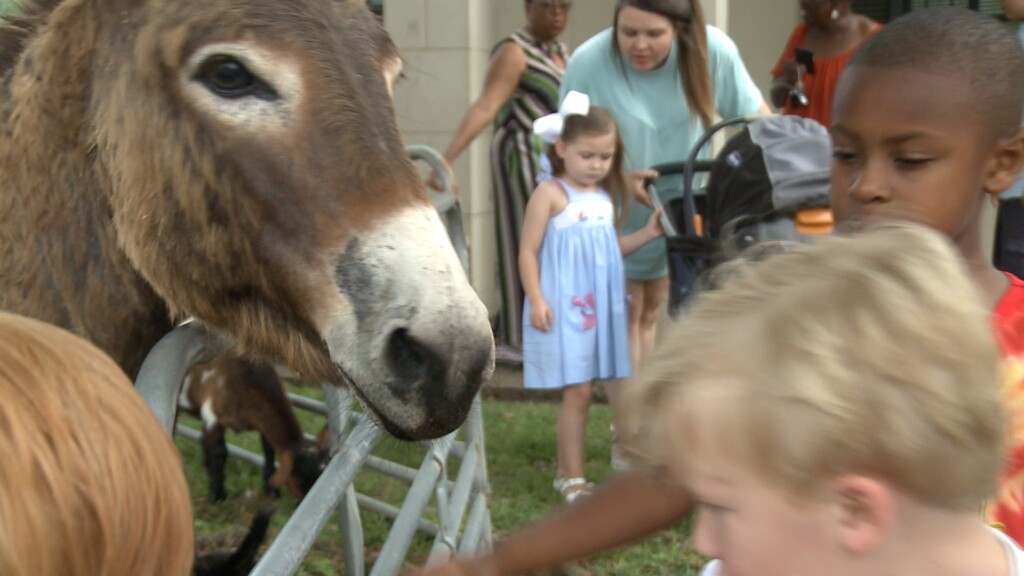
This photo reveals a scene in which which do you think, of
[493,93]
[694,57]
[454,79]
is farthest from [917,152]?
[454,79]

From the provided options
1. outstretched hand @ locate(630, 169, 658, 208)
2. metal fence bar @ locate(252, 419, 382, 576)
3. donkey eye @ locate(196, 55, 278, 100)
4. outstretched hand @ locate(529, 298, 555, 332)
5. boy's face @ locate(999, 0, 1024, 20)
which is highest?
donkey eye @ locate(196, 55, 278, 100)

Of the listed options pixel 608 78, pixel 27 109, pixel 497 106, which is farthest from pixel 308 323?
pixel 497 106

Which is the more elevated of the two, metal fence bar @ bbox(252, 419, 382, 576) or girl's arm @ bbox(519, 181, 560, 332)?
metal fence bar @ bbox(252, 419, 382, 576)

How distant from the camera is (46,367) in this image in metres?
0.92

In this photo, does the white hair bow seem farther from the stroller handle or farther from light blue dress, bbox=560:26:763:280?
the stroller handle

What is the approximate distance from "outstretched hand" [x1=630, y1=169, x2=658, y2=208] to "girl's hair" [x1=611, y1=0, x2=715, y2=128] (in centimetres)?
37

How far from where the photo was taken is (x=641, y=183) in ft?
13.9

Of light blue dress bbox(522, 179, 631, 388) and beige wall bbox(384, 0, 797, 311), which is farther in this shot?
beige wall bbox(384, 0, 797, 311)

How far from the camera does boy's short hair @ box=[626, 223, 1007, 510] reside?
2.88ft

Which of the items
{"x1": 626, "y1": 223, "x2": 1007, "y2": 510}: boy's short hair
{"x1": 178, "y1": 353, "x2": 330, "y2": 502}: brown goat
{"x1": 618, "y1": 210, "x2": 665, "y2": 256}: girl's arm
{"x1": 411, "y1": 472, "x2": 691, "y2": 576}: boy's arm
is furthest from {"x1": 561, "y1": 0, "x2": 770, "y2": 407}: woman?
{"x1": 626, "y1": 223, "x2": 1007, "y2": 510}: boy's short hair

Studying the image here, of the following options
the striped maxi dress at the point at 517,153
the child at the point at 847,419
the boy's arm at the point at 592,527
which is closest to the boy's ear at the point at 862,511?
the child at the point at 847,419

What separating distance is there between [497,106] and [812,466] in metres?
4.23

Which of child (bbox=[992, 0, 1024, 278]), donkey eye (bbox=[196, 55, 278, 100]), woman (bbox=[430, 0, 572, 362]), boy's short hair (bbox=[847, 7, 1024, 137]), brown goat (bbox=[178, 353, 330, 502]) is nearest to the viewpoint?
boy's short hair (bbox=[847, 7, 1024, 137])

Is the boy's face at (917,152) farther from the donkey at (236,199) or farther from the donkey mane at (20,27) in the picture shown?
the donkey mane at (20,27)
